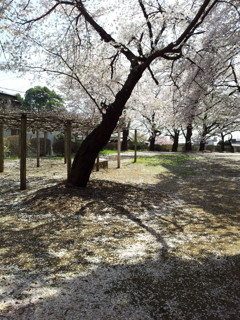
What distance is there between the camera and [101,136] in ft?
24.1

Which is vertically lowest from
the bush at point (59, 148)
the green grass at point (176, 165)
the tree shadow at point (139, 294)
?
the tree shadow at point (139, 294)

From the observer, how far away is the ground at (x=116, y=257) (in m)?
2.49

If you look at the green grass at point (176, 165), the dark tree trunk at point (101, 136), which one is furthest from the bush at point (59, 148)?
the dark tree trunk at point (101, 136)

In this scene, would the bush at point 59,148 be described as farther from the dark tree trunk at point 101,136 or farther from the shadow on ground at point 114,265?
the shadow on ground at point 114,265

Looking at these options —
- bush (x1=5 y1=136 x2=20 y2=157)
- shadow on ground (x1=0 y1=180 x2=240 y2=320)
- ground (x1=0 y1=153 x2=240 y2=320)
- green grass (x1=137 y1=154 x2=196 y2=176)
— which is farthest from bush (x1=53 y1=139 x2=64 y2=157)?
shadow on ground (x1=0 y1=180 x2=240 y2=320)

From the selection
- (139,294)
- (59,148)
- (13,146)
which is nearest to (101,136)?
(139,294)

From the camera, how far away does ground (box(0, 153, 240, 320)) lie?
8.18ft

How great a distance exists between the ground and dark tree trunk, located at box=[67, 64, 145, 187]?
0.59 metres

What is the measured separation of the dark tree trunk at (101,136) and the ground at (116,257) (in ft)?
1.95

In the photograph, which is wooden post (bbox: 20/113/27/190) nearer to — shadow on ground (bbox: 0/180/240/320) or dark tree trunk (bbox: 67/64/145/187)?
dark tree trunk (bbox: 67/64/145/187)

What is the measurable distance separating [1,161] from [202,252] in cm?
972

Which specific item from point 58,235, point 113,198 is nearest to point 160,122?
point 113,198

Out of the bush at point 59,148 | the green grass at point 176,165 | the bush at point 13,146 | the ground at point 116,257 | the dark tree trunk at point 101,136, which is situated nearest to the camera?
the ground at point 116,257

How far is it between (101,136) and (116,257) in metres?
4.26
